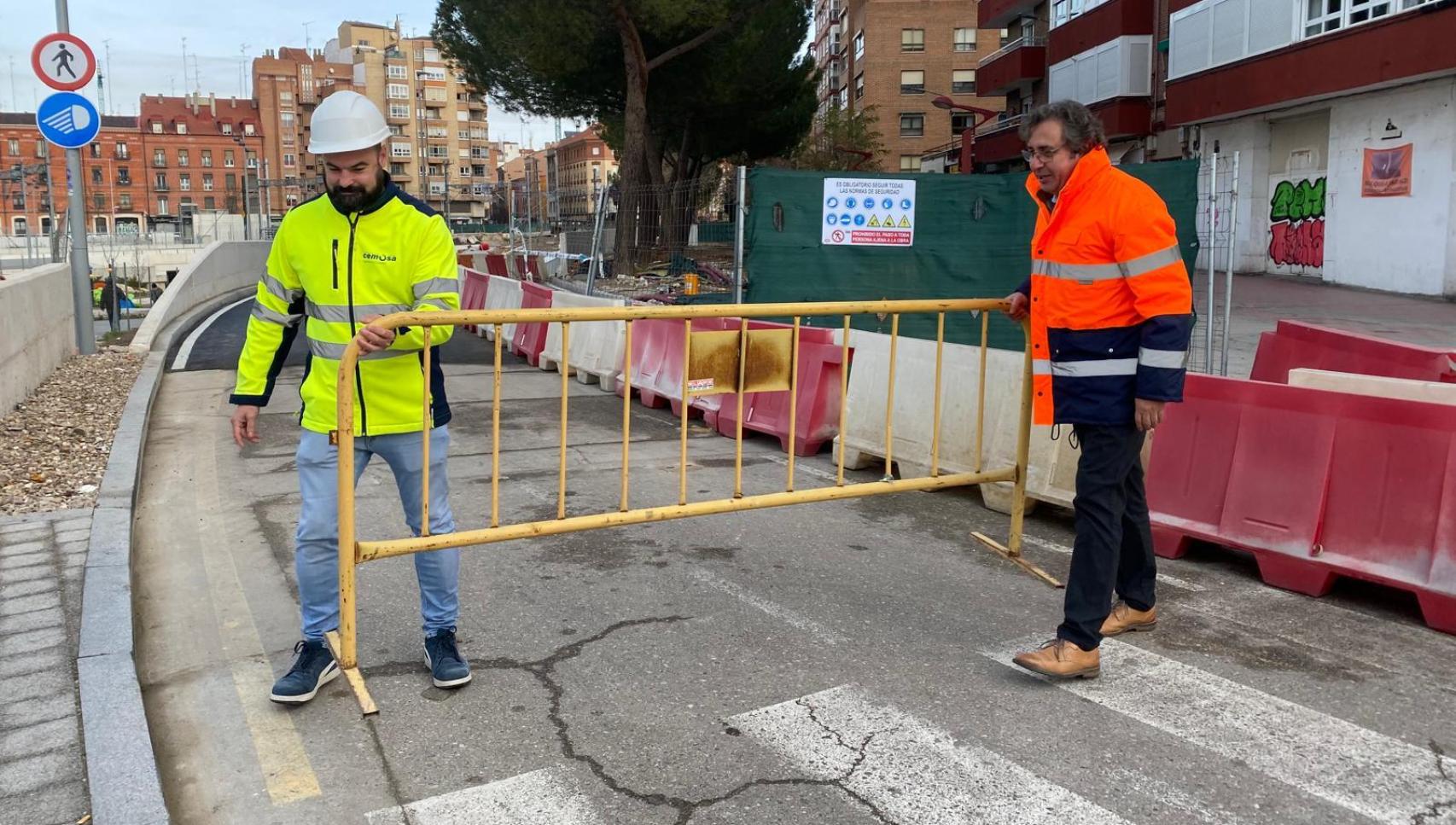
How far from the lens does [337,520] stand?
4.08 m

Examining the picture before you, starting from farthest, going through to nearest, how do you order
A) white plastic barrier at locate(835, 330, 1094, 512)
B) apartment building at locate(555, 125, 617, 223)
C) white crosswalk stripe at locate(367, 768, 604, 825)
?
1. apartment building at locate(555, 125, 617, 223)
2. white plastic barrier at locate(835, 330, 1094, 512)
3. white crosswalk stripe at locate(367, 768, 604, 825)

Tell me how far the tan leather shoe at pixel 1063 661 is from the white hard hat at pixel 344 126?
2.97m

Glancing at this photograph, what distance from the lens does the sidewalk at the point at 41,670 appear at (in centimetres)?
337

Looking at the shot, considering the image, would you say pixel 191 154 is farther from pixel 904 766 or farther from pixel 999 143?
pixel 904 766

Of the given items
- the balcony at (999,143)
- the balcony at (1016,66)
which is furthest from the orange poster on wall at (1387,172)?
the balcony at (1016,66)

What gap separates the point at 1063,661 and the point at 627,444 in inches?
79.8

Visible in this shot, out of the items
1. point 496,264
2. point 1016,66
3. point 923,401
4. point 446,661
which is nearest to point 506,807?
point 446,661

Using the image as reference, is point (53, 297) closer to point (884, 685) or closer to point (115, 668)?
point (115, 668)

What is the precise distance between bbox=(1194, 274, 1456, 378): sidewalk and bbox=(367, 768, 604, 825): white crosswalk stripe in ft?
35.5

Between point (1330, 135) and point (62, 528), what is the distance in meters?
25.4

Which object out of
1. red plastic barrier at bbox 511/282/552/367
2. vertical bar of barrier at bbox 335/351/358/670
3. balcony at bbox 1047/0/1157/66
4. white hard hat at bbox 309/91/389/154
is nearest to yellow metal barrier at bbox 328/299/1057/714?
vertical bar of barrier at bbox 335/351/358/670

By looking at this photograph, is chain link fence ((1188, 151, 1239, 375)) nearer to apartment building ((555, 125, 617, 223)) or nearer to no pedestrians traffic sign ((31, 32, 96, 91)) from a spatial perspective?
no pedestrians traffic sign ((31, 32, 96, 91))

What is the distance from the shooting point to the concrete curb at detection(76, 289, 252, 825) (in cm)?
327

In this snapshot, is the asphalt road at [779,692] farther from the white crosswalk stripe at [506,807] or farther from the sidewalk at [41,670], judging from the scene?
the sidewalk at [41,670]
